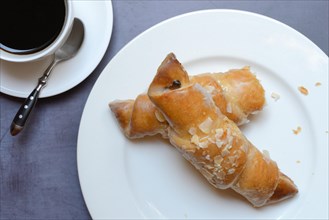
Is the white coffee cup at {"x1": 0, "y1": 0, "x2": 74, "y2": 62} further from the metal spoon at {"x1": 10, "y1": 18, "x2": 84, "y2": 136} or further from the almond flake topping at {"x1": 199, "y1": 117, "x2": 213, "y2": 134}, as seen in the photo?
the almond flake topping at {"x1": 199, "y1": 117, "x2": 213, "y2": 134}

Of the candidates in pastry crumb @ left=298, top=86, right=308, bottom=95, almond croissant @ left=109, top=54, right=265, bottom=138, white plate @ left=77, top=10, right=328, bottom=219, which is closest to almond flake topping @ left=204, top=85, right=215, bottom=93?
almond croissant @ left=109, top=54, right=265, bottom=138

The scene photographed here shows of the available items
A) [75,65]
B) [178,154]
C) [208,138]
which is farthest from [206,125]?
[75,65]

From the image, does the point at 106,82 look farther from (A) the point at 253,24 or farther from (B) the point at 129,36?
(A) the point at 253,24

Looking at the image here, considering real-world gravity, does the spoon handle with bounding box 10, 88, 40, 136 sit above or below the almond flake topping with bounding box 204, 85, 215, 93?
below

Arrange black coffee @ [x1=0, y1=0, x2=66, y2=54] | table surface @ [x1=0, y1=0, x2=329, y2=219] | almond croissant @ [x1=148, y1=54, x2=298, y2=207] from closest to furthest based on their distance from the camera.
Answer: almond croissant @ [x1=148, y1=54, x2=298, y2=207] → black coffee @ [x1=0, y1=0, x2=66, y2=54] → table surface @ [x1=0, y1=0, x2=329, y2=219]

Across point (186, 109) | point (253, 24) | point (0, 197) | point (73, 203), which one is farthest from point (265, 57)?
point (0, 197)

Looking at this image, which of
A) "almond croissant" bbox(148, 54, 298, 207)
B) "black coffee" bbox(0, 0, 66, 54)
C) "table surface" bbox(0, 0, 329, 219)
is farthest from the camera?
"table surface" bbox(0, 0, 329, 219)

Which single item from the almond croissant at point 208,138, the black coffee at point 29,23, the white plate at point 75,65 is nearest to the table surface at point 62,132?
the white plate at point 75,65
